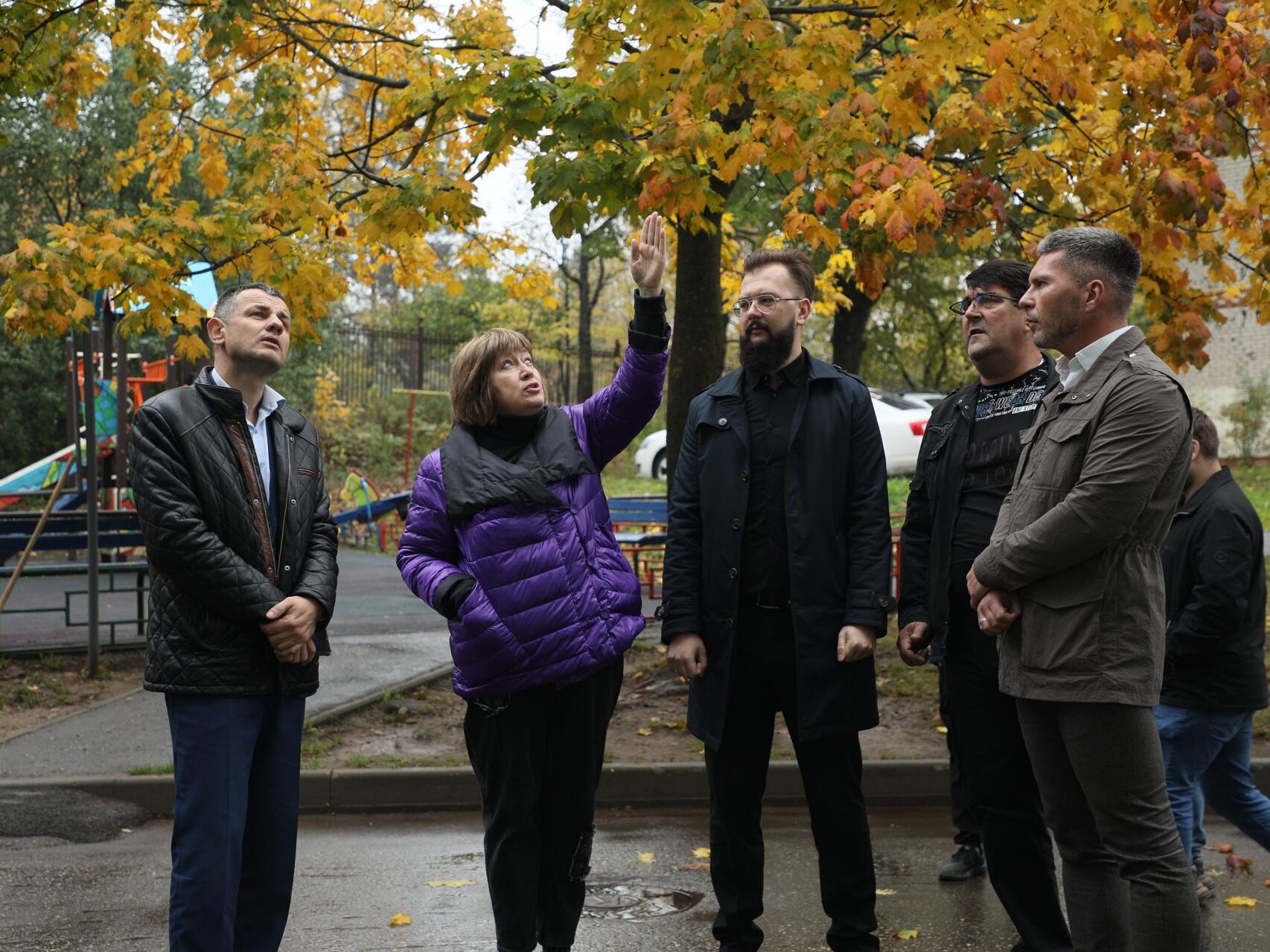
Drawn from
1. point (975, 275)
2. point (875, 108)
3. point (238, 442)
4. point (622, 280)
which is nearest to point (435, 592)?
point (238, 442)

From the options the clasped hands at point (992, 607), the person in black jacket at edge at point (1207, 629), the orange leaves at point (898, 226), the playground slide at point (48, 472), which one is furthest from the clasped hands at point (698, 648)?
the playground slide at point (48, 472)

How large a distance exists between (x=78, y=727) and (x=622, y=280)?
26019 mm

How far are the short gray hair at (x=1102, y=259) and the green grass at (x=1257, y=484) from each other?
46.9 feet

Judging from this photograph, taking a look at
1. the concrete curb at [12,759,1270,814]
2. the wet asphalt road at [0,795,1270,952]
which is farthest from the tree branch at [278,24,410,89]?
the wet asphalt road at [0,795,1270,952]

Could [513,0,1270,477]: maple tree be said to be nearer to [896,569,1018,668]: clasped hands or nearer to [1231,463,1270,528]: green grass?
[896,569,1018,668]: clasped hands

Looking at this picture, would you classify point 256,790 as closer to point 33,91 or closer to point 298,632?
point 298,632

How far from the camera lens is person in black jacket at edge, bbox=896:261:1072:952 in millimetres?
4184

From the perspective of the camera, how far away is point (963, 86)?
9.77 m

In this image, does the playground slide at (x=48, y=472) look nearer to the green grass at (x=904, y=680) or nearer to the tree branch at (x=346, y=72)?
the tree branch at (x=346, y=72)

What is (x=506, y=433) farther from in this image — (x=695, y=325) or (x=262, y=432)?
(x=695, y=325)

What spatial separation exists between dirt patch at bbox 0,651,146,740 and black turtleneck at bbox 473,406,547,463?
468 cm

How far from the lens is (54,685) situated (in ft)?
29.2

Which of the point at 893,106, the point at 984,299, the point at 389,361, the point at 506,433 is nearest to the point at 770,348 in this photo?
the point at 984,299

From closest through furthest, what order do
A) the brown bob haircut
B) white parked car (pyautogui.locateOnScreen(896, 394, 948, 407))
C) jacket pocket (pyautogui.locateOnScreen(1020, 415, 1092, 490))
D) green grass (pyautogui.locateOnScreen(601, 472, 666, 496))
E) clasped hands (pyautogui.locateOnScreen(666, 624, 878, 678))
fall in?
1. jacket pocket (pyautogui.locateOnScreen(1020, 415, 1092, 490))
2. clasped hands (pyautogui.locateOnScreen(666, 624, 878, 678))
3. the brown bob haircut
4. green grass (pyautogui.locateOnScreen(601, 472, 666, 496))
5. white parked car (pyautogui.locateOnScreen(896, 394, 948, 407))
